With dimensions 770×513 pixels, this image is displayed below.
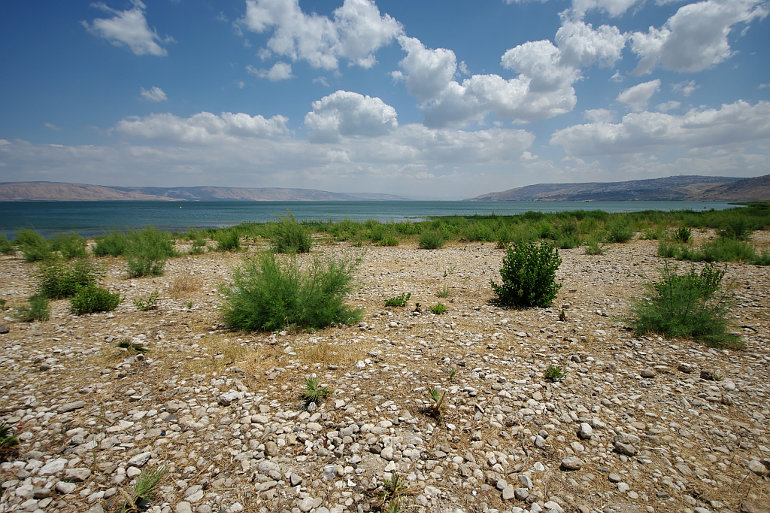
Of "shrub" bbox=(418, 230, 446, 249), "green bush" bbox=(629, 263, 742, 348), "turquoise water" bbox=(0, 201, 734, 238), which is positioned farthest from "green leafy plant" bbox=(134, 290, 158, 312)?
"shrub" bbox=(418, 230, 446, 249)

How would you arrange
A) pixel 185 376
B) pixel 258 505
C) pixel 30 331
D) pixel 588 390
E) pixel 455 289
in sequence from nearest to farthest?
pixel 258 505 < pixel 588 390 < pixel 185 376 < pixel 30 331 < pixel 455 289

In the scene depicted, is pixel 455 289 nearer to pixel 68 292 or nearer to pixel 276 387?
pixel 276 387

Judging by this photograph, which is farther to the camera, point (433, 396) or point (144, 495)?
point (433, 396)

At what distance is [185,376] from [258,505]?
2.60m

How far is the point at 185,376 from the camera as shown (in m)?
4.48

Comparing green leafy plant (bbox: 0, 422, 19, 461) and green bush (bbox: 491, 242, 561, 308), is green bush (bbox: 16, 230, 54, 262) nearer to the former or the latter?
green leafy plant (bbox: 0, 422, 19, 461)

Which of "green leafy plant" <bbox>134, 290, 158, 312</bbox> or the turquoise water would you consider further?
the turquoise water

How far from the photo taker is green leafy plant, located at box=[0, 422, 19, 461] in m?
2.95

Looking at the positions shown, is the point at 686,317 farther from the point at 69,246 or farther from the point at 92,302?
the point at 69,246

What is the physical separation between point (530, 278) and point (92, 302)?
948cm

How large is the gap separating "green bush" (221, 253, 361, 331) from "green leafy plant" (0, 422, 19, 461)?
3.12 metres

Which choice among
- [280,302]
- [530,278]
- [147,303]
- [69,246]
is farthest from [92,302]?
[69,246]

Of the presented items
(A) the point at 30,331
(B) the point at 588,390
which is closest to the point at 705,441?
(B) the point at 588,390

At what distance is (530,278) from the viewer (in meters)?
7.43
